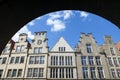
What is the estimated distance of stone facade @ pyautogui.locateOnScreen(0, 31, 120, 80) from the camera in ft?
70.2

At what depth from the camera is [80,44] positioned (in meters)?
24.8

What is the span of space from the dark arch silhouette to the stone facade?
60.7 feet

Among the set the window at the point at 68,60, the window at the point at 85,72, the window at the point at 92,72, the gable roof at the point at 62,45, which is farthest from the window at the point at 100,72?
the gable roof at the point at 62,45

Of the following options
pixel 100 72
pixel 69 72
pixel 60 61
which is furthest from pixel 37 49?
pixel 100 72

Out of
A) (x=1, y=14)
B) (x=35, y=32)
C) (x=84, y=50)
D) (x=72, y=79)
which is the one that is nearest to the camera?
(x=1, y=14)

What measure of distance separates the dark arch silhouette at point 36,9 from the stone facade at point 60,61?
1851 centimetres

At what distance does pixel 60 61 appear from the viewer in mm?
22547

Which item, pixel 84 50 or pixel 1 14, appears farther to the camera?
pixel 84 50

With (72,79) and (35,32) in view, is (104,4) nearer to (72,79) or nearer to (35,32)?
(72,79)

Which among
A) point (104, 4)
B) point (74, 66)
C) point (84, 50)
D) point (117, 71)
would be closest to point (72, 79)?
point (74, 66)

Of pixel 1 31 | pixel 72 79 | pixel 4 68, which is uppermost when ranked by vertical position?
pixel 4 68

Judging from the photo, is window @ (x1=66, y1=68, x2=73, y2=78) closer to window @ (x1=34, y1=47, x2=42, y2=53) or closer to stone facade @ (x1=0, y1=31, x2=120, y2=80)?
stone facade @ (x1=0, y1=31, x2=120, y2=80)

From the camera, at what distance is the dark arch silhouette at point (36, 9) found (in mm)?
2967

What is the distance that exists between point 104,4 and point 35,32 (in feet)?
77.0
